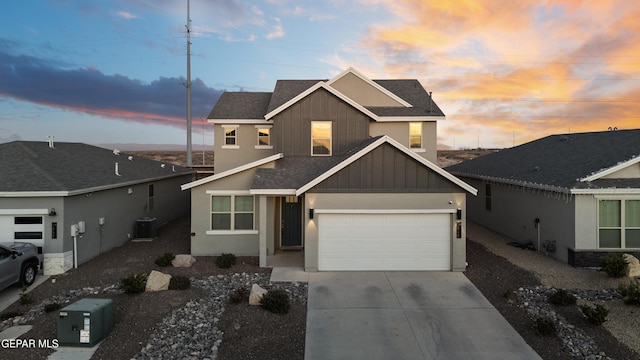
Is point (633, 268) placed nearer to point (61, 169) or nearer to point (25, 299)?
point (25, 299)

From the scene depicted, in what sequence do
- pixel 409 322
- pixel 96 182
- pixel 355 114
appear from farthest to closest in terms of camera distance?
pixel 355 114 → pixel 96 182 → pixel 409 322

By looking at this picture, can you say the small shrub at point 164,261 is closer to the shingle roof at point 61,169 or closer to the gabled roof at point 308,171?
the shingle roof at point 61,169

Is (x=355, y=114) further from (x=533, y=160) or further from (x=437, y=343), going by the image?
(x=437, y=343)

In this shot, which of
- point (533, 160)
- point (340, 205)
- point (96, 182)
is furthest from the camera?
point (533, 160)

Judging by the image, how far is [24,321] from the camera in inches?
334

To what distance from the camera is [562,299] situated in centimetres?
933

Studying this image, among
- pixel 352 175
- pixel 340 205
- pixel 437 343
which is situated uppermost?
pixel 352 175

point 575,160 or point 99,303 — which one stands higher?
point 575,160

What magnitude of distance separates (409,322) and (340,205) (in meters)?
4.76

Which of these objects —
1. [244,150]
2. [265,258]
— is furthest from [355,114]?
[265,258]

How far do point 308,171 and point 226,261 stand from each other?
466cm

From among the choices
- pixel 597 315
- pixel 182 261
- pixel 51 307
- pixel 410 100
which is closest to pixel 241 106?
pixel 410 100

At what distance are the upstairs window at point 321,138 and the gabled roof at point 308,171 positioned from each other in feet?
1.61

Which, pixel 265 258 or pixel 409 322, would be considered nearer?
pixel 409 322
